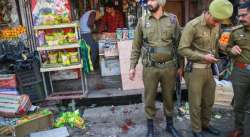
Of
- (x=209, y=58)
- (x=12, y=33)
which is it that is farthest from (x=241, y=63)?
(x=12, y=33)

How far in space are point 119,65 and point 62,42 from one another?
1324 millimetres

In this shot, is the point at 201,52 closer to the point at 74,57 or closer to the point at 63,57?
the point at 74,57

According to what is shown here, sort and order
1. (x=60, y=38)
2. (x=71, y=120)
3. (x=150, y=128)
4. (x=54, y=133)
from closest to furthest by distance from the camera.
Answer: (x=150, y=128)
(x=54, y=133)
(x=71, y=120)
(x=60, y=38)

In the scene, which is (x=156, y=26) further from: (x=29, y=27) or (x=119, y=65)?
(x=29, y=27)

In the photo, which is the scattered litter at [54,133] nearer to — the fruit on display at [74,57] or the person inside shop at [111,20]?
the fruit on display at [74,57]

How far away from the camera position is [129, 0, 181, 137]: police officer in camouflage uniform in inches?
168

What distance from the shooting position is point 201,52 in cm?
411

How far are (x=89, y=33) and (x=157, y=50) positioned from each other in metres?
2.88

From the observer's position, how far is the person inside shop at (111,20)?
7.96m

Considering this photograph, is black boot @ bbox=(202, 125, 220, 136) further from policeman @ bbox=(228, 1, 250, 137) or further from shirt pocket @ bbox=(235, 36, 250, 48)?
shirt pocket @ bbox=(235, 36, 250, 48)

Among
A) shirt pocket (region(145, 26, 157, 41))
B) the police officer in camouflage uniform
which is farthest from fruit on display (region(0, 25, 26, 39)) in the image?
shirt pocket (region(145, 26, 157, 41))

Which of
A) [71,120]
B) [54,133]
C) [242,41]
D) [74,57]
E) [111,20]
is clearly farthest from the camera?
[111,20]

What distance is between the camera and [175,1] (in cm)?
925

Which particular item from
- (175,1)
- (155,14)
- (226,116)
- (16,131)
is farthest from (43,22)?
(175,1)
